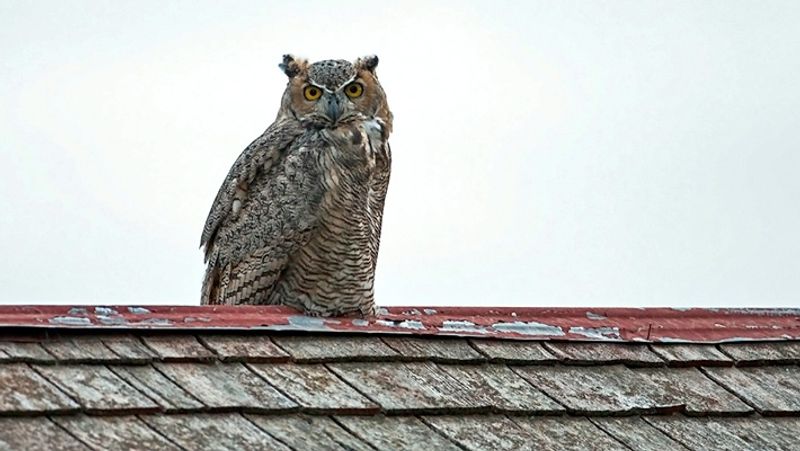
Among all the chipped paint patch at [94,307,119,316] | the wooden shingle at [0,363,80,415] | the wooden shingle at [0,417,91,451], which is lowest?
the wooden shingle at [0,417,91,451]

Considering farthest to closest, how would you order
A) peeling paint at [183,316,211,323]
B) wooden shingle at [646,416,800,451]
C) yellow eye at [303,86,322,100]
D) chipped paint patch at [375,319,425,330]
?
yellow eye at [303,86,322,100], chipped paint patch at [375,319,425,330], wooden shingle at [646,416,800,451], peeling paint at [183,316,211,323]

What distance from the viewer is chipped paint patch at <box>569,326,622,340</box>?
214 inches

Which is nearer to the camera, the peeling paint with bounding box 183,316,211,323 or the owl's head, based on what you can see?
the peeling paint with bounding box 183,316,211,323

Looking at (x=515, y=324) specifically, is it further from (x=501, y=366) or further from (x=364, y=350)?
(x=364, y=350)

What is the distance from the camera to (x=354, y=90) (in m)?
7.51

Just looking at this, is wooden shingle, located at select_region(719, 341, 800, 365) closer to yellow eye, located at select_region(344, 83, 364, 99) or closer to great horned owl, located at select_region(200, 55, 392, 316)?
great horned owl, located at select_region(200, 55, 392, 316)

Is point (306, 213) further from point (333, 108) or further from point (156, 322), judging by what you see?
point (156, 322)

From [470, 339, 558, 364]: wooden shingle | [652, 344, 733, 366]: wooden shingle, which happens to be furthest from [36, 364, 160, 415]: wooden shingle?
[652, 344, 733, 366]: wooden shingle

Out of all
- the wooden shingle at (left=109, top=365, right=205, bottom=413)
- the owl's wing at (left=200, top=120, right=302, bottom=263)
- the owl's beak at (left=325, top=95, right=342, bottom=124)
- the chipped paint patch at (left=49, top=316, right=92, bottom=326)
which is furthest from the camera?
the owl's beak at (left=325, top=95, right=342, bottom=124)

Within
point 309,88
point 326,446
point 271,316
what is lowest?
point 326,446

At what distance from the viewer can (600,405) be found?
4902 mm

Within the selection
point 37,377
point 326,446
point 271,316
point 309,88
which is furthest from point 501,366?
point 309,88

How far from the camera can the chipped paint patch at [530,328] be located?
208 inches

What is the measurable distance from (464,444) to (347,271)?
8.97ft
